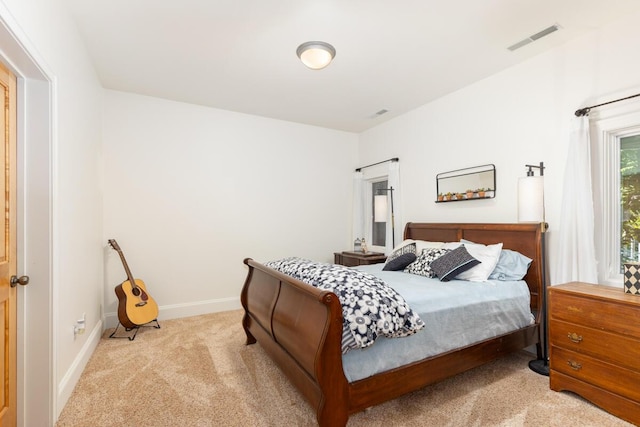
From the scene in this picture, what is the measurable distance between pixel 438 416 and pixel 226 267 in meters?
3.10

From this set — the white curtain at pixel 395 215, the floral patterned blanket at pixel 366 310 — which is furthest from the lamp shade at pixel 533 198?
the white curtain at pixel 395 215

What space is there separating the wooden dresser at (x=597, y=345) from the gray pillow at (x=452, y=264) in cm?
59

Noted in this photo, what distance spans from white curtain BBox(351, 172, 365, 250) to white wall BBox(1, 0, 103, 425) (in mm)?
3477

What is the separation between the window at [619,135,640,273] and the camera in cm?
234

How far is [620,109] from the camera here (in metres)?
2.31

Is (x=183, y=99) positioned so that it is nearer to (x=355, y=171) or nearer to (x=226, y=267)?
(x=226, y=267)

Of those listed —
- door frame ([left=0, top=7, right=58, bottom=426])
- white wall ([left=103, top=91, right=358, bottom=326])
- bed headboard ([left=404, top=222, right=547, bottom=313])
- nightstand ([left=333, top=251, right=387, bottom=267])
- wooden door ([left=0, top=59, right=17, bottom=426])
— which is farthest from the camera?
nightstand ([left=333, top=251, right=387, bottom=267])

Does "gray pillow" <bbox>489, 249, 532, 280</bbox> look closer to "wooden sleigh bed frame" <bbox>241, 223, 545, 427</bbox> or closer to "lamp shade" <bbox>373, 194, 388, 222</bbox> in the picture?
"wooden sleigh bed frame" <bbox>241, 223, 545, 427</bbox>

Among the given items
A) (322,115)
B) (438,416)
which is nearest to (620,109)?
(438,416)

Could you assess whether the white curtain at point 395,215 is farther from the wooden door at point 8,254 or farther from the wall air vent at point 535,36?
the wooden door at point 8,254

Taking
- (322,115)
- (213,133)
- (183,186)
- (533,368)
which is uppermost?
(322,115)

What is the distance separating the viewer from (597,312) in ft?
6.51

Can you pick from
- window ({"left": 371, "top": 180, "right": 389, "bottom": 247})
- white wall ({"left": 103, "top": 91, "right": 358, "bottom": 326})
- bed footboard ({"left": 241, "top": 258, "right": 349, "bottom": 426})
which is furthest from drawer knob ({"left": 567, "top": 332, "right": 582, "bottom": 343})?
white wall ({"left": 103, "top": 91, "right": 358, "bottom": 326})

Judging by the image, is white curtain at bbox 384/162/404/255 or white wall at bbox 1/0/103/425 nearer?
white wall at bbox 1/0/103/425
